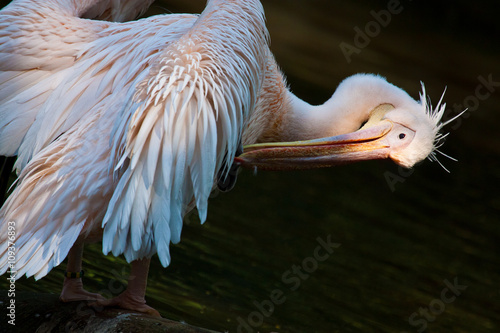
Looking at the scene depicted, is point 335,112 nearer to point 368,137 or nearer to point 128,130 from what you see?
point 368,137

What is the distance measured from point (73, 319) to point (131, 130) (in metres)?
1.07

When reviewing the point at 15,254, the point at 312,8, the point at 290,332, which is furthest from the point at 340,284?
the point at 312,8

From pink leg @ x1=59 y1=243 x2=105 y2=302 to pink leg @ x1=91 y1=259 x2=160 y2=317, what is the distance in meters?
0.15

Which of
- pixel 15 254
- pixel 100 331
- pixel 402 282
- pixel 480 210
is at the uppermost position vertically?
pixel 15 254

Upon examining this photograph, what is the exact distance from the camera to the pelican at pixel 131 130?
3.10 metres

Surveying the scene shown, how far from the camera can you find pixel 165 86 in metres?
3.14

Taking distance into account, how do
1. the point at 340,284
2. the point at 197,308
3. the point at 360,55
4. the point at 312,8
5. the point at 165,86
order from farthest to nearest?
the point at 312,8 → the point at 360,55 → the point at 340,284 → the point at 197,308 → the point at 165,86

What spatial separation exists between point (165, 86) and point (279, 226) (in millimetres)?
3900

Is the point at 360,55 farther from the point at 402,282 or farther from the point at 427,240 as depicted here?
the point at 402,282

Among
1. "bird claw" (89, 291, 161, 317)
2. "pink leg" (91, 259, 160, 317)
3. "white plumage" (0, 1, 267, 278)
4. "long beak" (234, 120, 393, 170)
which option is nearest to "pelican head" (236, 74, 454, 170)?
"long beak" (234, 120, 393, 170)

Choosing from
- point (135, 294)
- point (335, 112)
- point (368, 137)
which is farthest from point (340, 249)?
point (135, 294)

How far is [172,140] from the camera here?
3.10m

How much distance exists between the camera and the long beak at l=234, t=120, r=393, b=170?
4.27 meters

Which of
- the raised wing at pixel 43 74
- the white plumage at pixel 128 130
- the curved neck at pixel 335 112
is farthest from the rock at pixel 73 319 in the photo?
the curved neck at pixel 335 112
